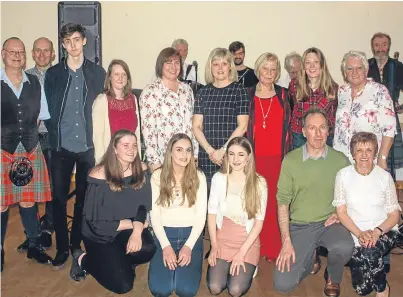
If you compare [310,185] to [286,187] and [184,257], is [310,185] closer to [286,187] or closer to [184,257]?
[286,187]

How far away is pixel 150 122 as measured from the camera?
336cm

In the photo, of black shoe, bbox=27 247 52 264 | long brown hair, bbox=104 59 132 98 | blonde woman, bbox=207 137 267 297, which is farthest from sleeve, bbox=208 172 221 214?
black shoe, bbox=27 247 52 264

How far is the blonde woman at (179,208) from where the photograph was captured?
114 inches

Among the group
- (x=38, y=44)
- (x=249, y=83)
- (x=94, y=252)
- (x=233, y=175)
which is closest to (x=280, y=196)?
(x=233, y=175)

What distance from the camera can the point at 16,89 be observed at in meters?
3.20

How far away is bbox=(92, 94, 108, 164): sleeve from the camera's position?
3.25m

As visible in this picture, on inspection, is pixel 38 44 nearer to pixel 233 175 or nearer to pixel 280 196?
pixel 233 175

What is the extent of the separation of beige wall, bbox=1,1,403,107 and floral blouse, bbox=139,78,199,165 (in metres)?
2.89

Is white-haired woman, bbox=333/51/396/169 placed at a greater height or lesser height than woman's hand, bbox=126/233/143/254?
greater

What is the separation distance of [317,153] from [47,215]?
7.65ft

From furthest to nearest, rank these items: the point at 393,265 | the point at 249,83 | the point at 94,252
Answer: the point at 249,83 → the point at 393,265 → the point at 94,252

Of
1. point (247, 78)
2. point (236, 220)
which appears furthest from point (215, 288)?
point (247, 78)

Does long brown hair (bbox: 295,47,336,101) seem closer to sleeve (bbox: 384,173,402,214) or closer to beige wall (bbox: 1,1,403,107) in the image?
sleeve (bbox: 384,173,402,214)

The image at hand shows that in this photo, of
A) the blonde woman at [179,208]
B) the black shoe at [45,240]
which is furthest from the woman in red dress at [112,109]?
the black shoe at [45,240]
